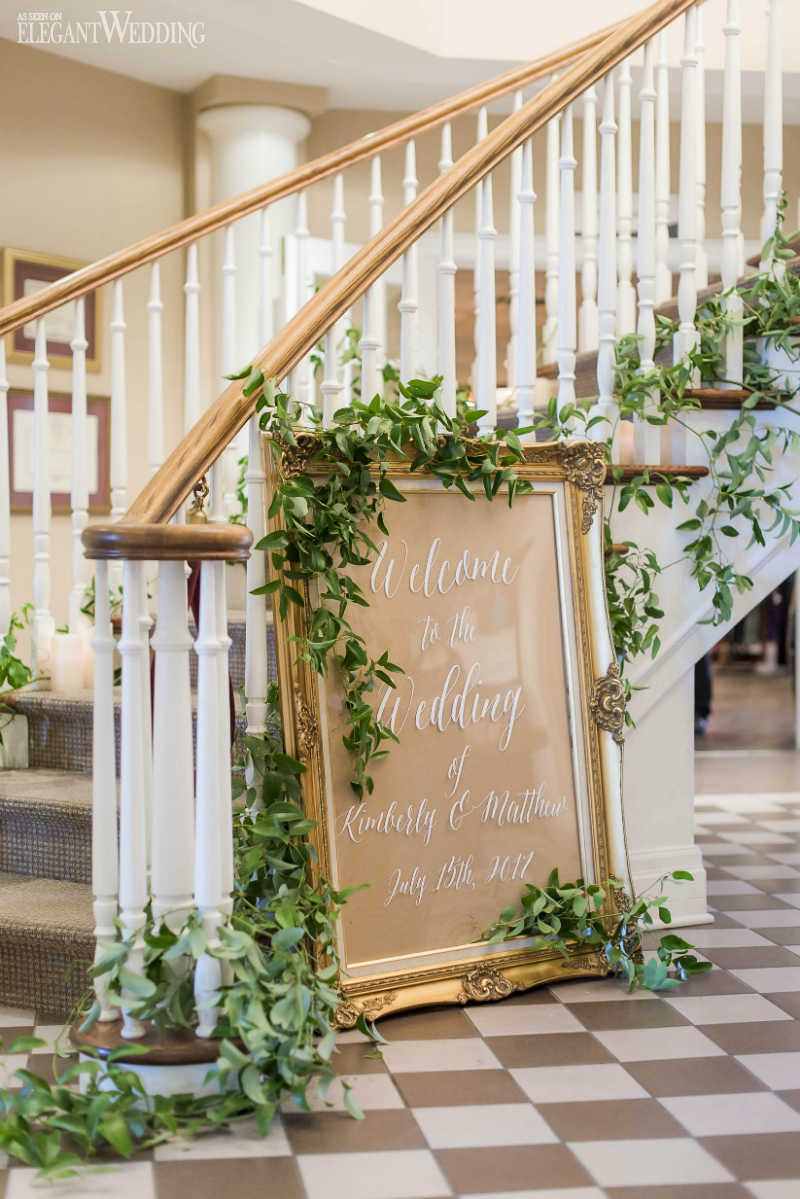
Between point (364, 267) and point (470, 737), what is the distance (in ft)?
3.14

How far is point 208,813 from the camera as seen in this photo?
2.06 metres

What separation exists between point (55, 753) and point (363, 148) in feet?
5.81

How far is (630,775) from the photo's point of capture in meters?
3.22

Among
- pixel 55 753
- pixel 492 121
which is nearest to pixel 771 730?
pixel 492 121

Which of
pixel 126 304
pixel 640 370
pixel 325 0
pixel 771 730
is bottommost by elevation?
pixel 771 730

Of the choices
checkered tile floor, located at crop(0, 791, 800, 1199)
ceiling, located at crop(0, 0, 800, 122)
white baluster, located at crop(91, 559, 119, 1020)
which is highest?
ceiling, located at crop(0, 0, 800, 122)

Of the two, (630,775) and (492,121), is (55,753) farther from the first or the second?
(492,121)

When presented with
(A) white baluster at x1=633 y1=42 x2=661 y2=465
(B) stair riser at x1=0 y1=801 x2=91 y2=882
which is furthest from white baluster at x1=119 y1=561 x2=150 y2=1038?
(A) white baluster at x1=633 y1=42 x2=661 y2=465

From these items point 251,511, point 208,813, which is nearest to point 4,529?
point 251,511

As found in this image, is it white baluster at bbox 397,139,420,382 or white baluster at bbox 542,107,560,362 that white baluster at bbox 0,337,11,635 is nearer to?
white baluster at bbox 397,139,420,382

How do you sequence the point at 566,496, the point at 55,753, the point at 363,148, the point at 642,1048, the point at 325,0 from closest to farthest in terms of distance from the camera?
the point at 642,1048
the point at 566,496
the point at 55,753
the point at 363,148
the point at 325,0

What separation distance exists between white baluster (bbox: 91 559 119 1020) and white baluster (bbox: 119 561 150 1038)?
0.03 m

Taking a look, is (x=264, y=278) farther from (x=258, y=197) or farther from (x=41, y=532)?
(x=41, y=532)

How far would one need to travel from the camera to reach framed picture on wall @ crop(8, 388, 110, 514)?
4.93 m
